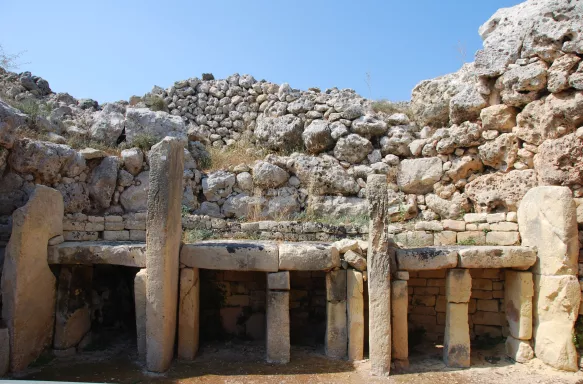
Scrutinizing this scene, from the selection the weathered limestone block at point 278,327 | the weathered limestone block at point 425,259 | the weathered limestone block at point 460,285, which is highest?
the weathered limestone block at point 425,259

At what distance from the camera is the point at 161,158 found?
5172 mm

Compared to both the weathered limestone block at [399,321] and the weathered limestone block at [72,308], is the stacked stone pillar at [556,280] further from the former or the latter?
the weathered limestone block at [72,308]

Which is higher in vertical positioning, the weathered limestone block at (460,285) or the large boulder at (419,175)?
the large boulder at (419,175)

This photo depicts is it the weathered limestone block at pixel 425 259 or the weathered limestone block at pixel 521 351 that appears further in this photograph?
the weathered limestone block at pixel 521 351

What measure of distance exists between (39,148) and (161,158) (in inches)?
166

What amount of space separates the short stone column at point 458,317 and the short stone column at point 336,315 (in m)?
1.47

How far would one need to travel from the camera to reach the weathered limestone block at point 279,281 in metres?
5.49

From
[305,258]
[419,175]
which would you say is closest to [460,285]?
[305,258]

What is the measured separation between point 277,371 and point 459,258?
2.93 m

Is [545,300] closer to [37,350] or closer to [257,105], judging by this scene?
[37,350]

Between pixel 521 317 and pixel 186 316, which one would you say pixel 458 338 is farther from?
pixel 186 316

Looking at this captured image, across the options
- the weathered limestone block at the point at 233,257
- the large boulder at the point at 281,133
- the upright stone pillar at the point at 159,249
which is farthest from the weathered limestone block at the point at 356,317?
the large boulder at the point at 281,133

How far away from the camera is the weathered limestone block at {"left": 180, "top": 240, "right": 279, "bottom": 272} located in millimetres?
5477

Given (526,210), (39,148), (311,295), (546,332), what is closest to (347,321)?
(311,295)
